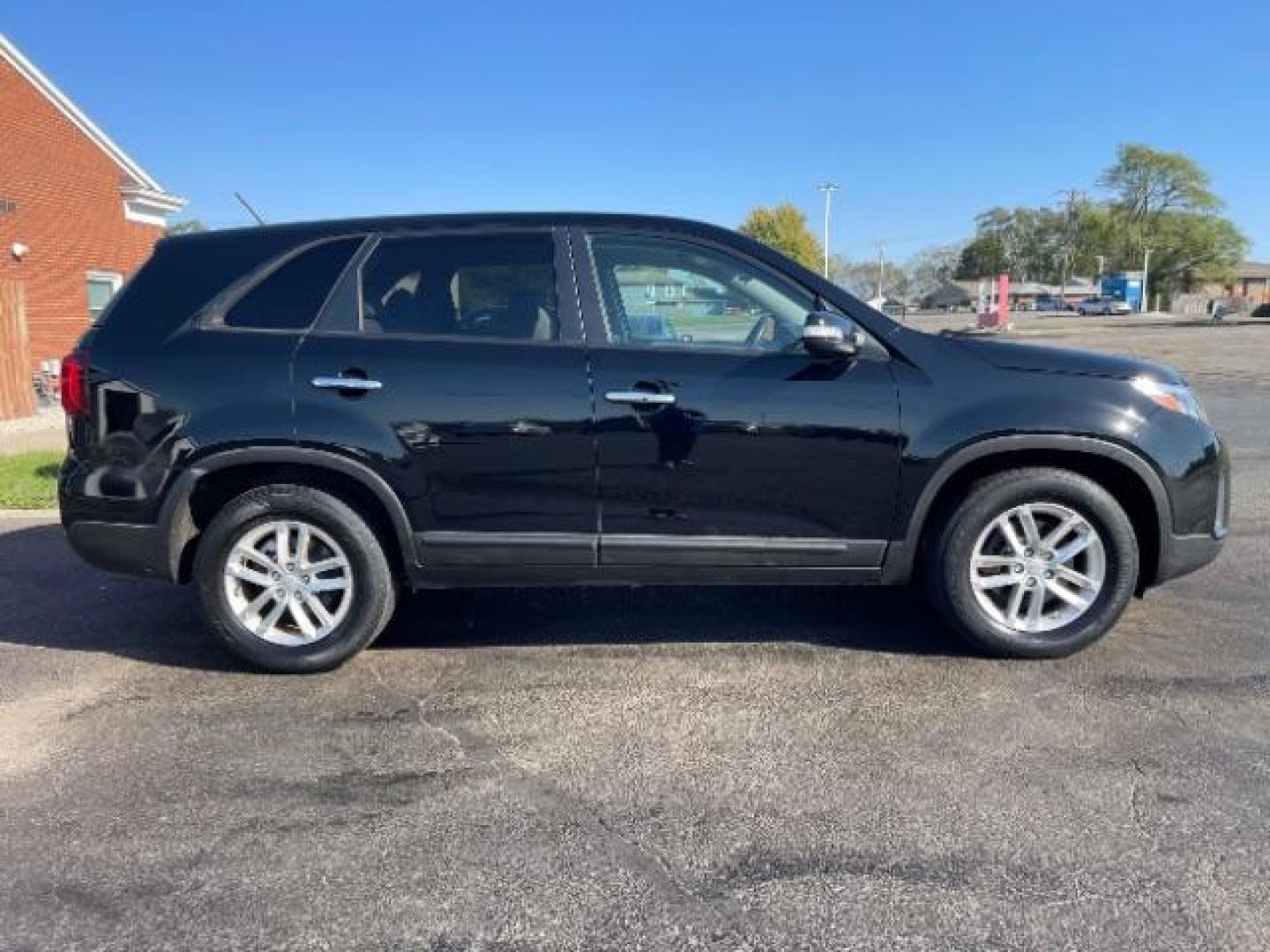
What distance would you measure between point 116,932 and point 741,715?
209 cm

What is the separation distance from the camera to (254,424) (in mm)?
3943

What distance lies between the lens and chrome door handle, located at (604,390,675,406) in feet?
12.8

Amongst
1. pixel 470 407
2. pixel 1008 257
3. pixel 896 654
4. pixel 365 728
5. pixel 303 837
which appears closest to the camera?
pixel 303 837

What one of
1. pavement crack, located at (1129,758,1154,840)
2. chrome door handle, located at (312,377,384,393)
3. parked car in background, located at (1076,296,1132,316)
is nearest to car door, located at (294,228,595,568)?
chrome door handle, located at (312,377,384,393)

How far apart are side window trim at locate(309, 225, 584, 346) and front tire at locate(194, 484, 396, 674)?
2.31 ft

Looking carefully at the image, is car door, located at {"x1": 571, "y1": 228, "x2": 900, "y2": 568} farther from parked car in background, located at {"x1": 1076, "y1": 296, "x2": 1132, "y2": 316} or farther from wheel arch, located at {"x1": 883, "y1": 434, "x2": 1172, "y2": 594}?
parked car in background, located at {"x1": 1076, "y1": 296, "x2": 1132, "y2": 316}

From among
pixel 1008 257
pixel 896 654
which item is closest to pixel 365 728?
pixel 896 654

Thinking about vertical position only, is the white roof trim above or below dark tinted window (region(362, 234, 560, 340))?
above

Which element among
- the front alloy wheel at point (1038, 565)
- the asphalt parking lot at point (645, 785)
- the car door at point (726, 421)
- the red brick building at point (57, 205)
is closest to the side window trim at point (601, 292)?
the car door at point (726, 421)

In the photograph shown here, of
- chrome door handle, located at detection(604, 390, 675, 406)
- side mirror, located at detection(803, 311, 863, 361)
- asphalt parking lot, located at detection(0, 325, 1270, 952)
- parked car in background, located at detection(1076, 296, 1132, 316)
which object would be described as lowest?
asphalt parking lot, located at detection(0, 325, 1270, 952)

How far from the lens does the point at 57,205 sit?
1936 centimetres

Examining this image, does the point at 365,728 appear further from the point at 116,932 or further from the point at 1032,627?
the point at 1032,627

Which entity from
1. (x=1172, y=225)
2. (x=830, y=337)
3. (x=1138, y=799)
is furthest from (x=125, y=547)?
(x=1172, y=225)

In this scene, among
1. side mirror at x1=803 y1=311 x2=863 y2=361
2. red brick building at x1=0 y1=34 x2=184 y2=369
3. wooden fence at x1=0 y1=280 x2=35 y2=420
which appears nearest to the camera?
side mirror at x1=803 y1=311 x2=863 y2=361
